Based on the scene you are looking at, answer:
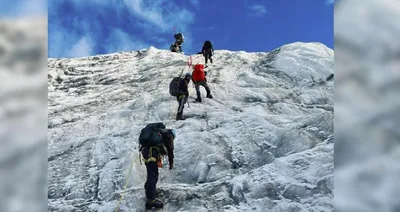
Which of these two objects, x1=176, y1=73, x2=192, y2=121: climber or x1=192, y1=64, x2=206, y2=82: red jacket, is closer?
x1=176, y1=73, x2=192, y2=121: climber

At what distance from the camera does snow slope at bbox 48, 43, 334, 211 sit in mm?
8328

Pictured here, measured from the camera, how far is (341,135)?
3861mm

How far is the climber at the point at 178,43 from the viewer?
59.9ft

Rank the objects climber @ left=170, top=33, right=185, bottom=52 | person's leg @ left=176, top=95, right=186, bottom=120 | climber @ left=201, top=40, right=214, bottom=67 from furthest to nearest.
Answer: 1. climber @ left=170, top=33, right=185, bottom=52
2. climber @ left=201, top=40, right=214, bottom=67
3. person's leg @ left=176, top=95, right=186, bottom=120

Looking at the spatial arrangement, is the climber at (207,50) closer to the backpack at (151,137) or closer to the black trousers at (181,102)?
the black trousers at (181,102)

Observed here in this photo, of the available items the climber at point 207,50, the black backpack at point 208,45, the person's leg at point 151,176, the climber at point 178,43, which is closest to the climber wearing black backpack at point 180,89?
the person's leg at point 151,176

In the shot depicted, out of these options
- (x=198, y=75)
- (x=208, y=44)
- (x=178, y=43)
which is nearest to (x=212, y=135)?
(x=198, y=75)

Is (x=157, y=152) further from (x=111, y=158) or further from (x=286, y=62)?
(x=286, y=62)

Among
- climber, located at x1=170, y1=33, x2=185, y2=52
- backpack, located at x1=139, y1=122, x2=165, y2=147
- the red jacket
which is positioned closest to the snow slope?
the red jacket

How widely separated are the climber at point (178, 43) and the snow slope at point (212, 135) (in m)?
2.89

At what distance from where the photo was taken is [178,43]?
1856 cm

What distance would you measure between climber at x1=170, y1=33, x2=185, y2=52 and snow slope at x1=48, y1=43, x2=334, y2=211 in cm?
289

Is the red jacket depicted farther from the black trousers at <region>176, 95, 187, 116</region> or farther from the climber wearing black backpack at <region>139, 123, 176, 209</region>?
the climber wearing black backpack at <region>139, 123, 176, 209</region>

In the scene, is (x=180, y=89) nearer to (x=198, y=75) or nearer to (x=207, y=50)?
(x=198, y=75)
